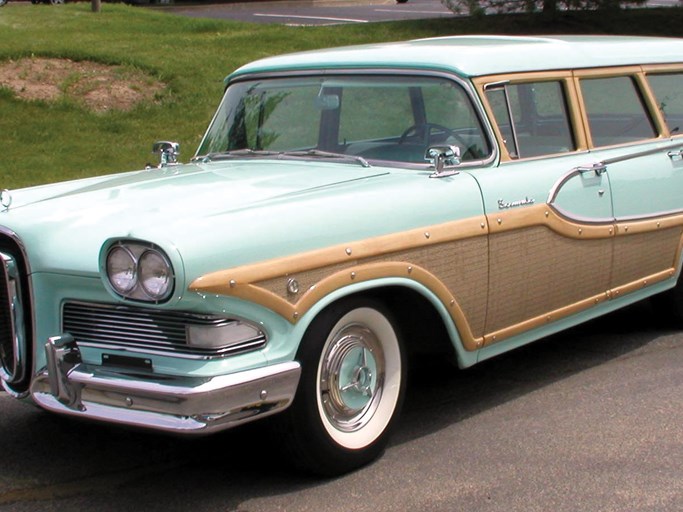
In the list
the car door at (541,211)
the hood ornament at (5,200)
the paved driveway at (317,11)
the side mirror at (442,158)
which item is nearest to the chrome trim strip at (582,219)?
the car door at (541,211)

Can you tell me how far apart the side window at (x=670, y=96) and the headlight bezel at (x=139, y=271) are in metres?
3.43

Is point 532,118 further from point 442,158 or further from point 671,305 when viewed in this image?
point 671,305

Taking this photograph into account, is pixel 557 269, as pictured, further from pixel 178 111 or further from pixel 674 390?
pixel 178 111

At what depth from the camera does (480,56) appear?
200 inches

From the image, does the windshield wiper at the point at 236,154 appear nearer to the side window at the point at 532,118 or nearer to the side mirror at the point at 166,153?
the side mirror at the point at 166,153

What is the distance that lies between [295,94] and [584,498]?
7.91 feet

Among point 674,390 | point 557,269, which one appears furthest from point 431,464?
point 674,390

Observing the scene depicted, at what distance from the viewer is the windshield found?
16.2ft

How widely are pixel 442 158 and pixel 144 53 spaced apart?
10546 mm

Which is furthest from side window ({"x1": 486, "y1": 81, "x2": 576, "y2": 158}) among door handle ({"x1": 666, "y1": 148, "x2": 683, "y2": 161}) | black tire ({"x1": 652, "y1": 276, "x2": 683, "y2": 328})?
black tire ({"x1": 652, "y1": 276, "x2": 683, "y2": 328})

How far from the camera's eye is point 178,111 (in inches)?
501

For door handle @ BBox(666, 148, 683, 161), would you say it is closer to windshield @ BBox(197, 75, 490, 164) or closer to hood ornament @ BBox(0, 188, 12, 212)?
windshield @ BBox(197, 75, 490, 164)

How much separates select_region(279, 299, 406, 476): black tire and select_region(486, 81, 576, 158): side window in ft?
3.98

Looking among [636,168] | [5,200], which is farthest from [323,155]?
[636,168]
